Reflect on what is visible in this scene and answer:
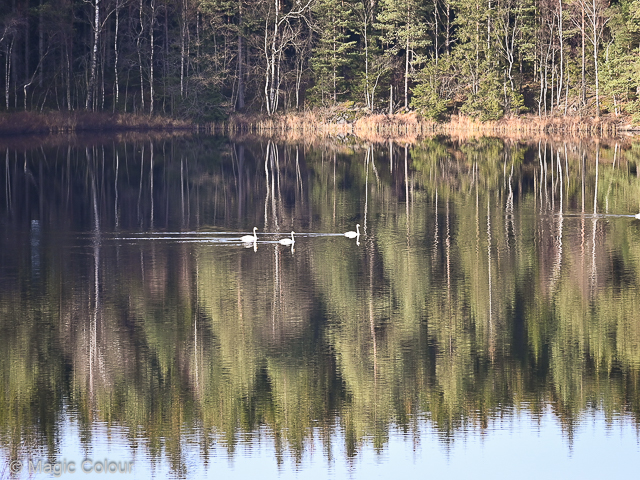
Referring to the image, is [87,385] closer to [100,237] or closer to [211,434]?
[211,434]

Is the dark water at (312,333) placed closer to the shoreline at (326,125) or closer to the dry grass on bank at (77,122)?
the dry grass on bank at (77,122)

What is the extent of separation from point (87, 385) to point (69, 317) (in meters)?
3.00

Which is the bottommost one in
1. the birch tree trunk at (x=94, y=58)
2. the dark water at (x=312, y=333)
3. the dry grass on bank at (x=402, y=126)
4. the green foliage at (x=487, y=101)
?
the dark water at (x=312, y=333)

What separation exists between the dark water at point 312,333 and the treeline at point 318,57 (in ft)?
105

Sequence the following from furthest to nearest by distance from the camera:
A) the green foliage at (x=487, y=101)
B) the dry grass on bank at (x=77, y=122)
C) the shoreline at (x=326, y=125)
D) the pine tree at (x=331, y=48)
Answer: the pine tree at (x=331, y=48)
the green foliage at (x=487, y=101)
the shoreline at (x=326, y=125)
the dry grass on bank at (x=77, y=122)

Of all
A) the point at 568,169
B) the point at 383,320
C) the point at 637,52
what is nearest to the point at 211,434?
the point at 383,320

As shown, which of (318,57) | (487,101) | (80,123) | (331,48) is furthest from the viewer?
(318,57)

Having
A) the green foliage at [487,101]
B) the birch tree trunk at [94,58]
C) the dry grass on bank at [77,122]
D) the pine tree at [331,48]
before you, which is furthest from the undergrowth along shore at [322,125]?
the pine tree at [331,48]

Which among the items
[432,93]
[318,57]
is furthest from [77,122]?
[432,93]

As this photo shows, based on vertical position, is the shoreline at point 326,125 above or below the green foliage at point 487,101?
below

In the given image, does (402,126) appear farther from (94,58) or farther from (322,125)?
(94,58)

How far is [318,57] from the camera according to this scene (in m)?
66.2

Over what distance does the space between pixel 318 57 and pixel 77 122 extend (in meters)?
18.3

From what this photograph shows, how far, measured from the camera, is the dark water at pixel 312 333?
1058 centimetres
